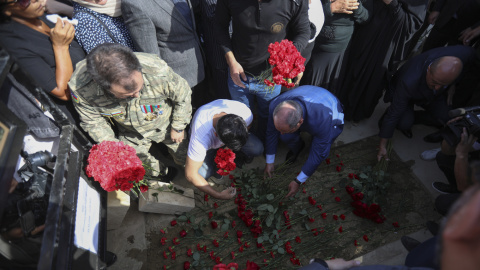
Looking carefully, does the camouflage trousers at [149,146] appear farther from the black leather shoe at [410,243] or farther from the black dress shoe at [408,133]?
the black dress shoe at [408,133]

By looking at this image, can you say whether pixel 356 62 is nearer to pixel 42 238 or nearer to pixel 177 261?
pixel 177 261

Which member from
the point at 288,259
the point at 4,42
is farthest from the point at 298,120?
the point at 4,42

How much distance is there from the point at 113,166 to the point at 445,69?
3023 mm

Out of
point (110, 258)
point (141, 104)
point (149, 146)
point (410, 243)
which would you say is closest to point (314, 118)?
point (410, 243)

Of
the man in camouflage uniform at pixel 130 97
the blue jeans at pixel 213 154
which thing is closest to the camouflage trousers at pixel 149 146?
the man in camouflage uniform at pixel 130 97

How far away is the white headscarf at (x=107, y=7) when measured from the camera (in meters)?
2.39

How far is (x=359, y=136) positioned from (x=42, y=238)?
354 cm

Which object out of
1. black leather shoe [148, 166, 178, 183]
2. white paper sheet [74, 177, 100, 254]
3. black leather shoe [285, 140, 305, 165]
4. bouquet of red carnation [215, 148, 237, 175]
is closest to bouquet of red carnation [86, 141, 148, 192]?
white paper sheet [74, 177, 100, 254]

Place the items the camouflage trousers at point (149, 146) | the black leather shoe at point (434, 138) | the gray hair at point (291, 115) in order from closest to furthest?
the gray hair at point (291, 115) → the camouflage trousers at point (149, 146) → the black leather shoe at point (434, 138)

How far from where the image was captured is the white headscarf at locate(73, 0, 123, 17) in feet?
7.83

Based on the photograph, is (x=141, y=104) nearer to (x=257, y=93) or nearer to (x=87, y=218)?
(x=87, y=218)

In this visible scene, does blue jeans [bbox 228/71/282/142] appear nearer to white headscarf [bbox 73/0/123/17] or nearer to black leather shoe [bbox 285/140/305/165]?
black leather shoe [bbox 285/140/305/165]

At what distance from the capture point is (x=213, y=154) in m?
3.17

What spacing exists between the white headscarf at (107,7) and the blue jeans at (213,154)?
1578 millimetres
